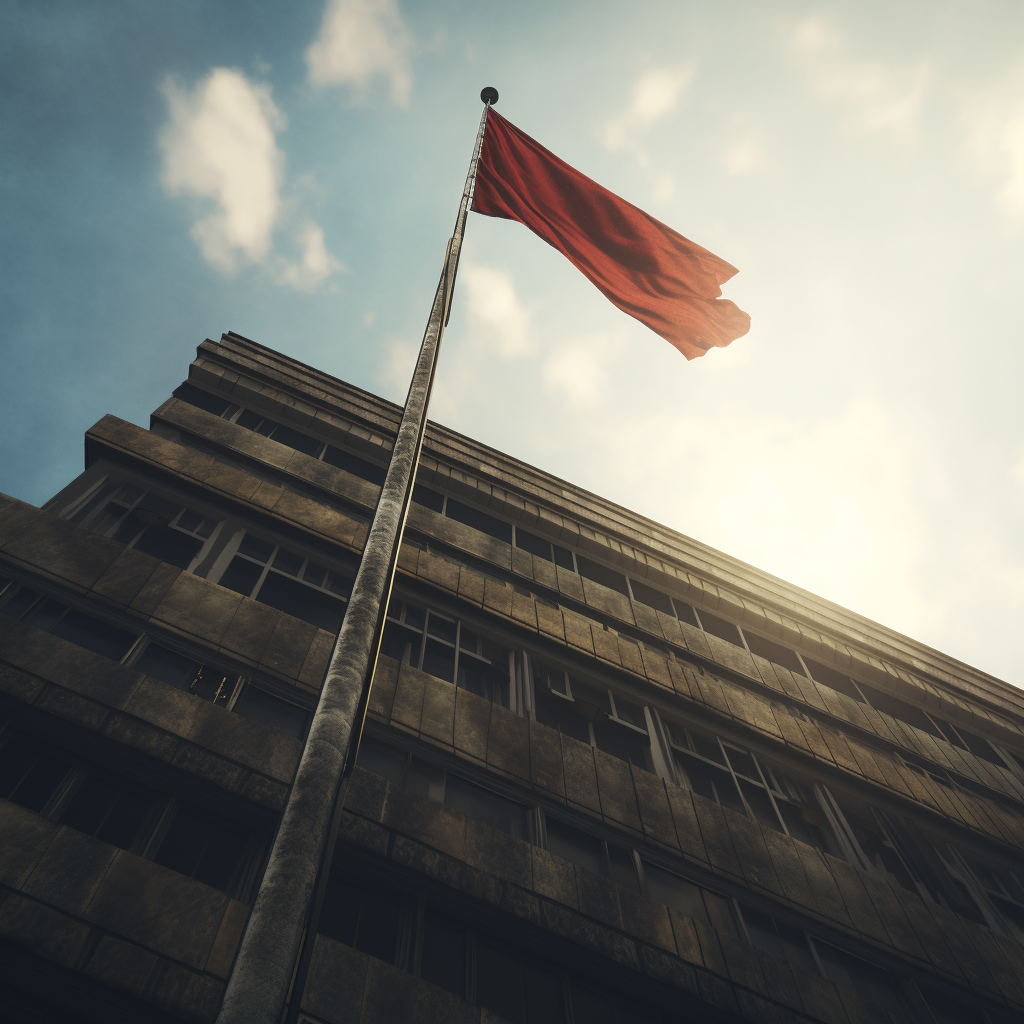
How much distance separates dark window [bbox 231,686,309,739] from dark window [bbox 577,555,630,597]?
9670mm

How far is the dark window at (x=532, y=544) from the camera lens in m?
18.5

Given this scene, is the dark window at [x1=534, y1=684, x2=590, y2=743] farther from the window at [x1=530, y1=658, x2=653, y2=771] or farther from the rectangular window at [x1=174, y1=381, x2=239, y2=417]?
the rectangular window at [x1=174, y1=381, x2=239, y2=417]

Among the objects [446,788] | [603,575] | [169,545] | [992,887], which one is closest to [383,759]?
[446,788]

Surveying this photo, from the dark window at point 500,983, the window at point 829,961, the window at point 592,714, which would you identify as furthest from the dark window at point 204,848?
the window at point 829,961

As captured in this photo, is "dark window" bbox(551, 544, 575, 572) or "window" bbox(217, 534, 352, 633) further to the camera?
"dark window" bbox(551, 544, 575, 572)

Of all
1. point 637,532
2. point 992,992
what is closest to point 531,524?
point 637,532

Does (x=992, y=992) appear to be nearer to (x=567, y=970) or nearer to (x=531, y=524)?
(x=567, y=970)

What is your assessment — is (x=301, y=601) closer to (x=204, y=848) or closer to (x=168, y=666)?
(x=168, y=666)

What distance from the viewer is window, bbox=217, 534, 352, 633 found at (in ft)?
41.8

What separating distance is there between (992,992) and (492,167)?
16.9 meters

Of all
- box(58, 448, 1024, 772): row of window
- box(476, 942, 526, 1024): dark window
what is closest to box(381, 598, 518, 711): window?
box(58, 448, 1024, 772): row of window

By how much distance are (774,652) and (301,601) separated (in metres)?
13.2

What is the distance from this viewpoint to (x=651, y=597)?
A: 62.3 feet

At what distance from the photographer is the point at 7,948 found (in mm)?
6582
